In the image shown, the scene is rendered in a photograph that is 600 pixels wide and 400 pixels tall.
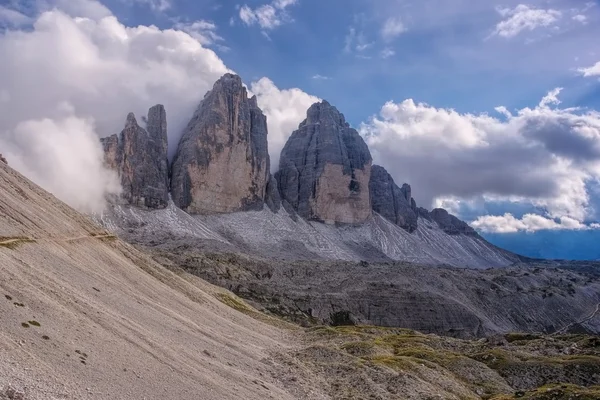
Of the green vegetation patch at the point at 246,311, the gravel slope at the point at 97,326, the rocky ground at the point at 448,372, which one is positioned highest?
the rocky ground at the point at 448,372

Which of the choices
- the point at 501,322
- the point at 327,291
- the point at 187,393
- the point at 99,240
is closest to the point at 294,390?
the point at 187,393

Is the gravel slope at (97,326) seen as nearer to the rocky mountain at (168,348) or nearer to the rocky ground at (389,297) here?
the rocky mountain at (168,348)

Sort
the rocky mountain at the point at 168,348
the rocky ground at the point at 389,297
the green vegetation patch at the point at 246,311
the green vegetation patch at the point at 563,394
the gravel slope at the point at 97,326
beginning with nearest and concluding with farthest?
1. the gravel slope at the point at 97,326
2. the rocky mountain at the point at 168,348
3. the green vegetation patch at the point at 563,394
4. the green vegetation patch at the point at 246,311
5. the rocky ground at the point at 389,297

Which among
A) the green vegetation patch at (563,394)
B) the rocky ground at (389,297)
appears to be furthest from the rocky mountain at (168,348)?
the rocky ground at (389,297)

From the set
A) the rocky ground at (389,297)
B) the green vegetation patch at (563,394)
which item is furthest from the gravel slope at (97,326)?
the rocky ground at (389,297)

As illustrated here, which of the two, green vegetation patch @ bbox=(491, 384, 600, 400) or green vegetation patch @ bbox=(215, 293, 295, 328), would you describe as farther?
green vegetation patch @ bbox=(215, 293, 295, 328)

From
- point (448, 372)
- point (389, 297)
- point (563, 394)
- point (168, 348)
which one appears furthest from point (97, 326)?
point (389, 297)

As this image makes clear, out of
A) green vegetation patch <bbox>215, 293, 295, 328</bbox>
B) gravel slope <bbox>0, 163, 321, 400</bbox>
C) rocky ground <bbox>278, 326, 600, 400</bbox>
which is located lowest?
green vegetation patch <bbox>215, 293, 295, 328</bbox>

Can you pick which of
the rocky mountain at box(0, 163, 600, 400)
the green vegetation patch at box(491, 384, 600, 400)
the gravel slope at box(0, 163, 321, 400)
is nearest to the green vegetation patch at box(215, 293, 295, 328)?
the rocky mountain at box(0, 163, 600, 400)

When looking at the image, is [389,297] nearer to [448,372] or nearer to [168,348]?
[448,372]

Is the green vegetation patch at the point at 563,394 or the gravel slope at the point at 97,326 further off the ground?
the green vegetation patch at the point at 563,394

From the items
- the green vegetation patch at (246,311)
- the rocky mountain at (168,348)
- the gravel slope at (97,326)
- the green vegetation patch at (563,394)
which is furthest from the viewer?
the green vegetation patch at (246,311)

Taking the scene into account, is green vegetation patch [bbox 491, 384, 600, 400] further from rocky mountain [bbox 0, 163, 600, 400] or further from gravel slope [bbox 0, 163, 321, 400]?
gravel slope [bbox 0, 163, 321, 400]

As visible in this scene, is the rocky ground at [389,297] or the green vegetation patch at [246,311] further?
the rocky ground at [389,297]
